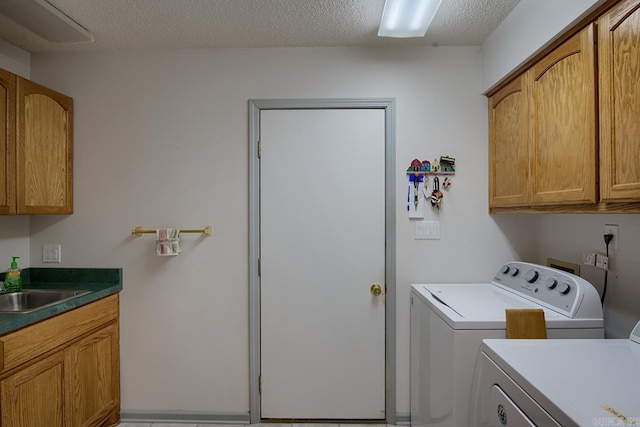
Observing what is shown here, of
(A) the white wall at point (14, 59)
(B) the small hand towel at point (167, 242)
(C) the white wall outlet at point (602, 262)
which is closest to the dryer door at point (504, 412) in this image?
(C) the white wall outlet at point (602, 262)

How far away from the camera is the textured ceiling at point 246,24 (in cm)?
171

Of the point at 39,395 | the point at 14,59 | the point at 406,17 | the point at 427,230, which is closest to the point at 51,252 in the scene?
the point at 39,395

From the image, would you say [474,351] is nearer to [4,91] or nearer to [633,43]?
[633,43]

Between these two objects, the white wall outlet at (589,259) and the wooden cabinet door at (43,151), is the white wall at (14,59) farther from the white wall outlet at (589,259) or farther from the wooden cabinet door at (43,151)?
the white wall outlet at (589,259)

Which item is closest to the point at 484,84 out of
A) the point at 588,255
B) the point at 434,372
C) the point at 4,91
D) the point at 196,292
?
the point at 588,255

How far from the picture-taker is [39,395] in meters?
1.58

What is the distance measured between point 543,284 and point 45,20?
2954 millimetres

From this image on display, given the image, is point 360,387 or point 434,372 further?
point 360,387

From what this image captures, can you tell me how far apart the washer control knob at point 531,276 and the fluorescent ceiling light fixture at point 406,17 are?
1.45m

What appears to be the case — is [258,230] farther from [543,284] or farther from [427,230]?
[543,284]

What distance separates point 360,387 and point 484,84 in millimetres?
2089

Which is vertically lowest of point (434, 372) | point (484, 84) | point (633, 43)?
point (434, 372)

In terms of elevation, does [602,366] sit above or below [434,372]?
above

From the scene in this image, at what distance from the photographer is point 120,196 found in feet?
7.13
